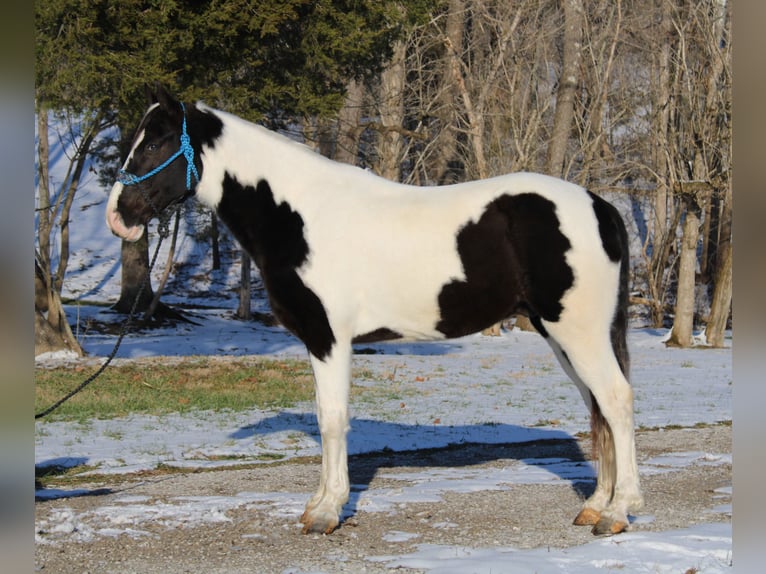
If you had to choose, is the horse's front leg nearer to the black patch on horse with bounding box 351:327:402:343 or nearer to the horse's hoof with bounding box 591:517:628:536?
the black patch on horse with bounding box 351:327:402:343

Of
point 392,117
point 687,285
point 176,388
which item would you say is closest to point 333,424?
point 176,388

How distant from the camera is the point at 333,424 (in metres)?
5.49

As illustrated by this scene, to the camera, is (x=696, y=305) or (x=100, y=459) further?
(x=696, y=305)

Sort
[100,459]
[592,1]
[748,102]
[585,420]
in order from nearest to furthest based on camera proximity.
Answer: [748,102]
[100,459]
[585,420]
[592,1]

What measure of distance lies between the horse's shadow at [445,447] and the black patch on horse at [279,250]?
1533 mm

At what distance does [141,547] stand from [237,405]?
624 cm

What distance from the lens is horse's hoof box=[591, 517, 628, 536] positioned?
16.8ft

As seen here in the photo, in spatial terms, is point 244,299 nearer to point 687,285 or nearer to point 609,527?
point 687,285

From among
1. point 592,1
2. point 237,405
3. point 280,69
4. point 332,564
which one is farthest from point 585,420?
point 592,1

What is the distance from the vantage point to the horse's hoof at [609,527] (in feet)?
16.8

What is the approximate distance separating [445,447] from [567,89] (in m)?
18.6

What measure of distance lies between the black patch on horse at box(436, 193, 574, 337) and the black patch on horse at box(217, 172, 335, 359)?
87 cm

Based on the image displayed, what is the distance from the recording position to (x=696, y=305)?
29641 mm

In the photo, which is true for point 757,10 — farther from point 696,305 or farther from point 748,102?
point 696,305
